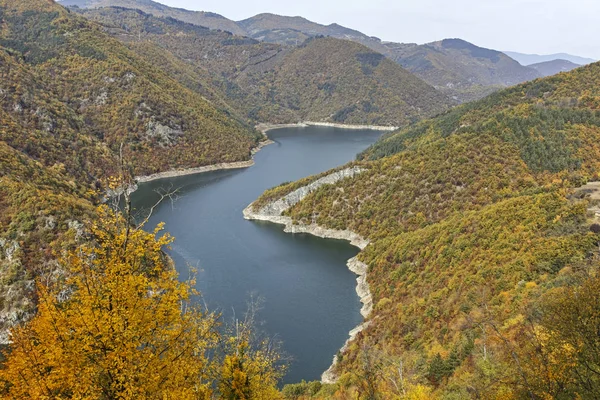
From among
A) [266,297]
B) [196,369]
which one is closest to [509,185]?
[266,297]

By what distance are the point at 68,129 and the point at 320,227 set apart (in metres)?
76.1

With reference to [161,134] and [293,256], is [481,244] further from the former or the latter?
[161,134]

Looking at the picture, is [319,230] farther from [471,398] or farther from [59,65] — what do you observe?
[59,65]

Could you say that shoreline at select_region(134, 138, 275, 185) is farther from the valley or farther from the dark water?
the dark water

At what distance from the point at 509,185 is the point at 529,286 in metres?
39.3

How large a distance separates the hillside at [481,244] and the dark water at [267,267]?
179 inches

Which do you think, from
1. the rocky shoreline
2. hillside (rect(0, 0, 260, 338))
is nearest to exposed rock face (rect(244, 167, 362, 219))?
the rocky shoreline

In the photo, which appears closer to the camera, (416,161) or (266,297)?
(266,297)

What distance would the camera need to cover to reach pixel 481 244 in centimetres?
4525

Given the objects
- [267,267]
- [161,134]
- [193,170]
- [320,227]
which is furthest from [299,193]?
[161,134]

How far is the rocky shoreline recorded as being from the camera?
55731mm

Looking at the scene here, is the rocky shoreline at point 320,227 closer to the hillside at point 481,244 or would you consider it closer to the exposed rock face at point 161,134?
the hillside at point 481,244

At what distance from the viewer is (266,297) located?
5456 cm

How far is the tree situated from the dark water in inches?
413
